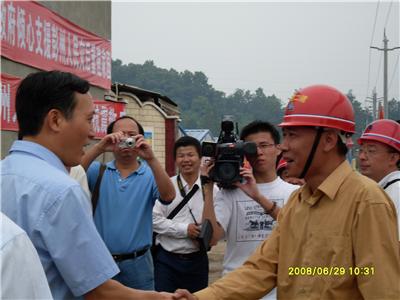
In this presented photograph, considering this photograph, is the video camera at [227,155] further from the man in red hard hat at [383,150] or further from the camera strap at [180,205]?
the camera strap at [180,205]

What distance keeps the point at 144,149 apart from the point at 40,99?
1.86m

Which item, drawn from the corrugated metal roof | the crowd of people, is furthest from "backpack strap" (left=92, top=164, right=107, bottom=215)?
the corrugated metal roof

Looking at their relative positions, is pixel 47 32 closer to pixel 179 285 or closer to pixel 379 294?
pixel 179 285

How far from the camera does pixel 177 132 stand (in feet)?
61.6

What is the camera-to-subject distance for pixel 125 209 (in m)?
4.12

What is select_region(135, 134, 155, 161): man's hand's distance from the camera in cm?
407

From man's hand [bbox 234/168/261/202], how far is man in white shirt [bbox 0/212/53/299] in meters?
2.37

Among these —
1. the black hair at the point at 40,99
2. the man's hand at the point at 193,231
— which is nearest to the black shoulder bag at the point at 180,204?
the man's hand at the point at 193,231

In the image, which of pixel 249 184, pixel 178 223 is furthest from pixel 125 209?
pixel 249 184

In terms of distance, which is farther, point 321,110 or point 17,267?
point 321,110

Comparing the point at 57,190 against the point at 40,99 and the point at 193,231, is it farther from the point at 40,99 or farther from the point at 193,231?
the point at 193,231

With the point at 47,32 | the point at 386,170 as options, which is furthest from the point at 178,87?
the point at 386,170

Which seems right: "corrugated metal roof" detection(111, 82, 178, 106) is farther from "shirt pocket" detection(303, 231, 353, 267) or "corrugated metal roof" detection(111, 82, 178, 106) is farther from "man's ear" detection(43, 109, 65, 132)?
"shirt pocket" detection(303, 231, 353, 267)
